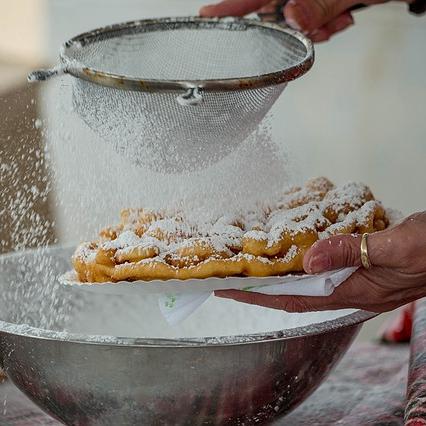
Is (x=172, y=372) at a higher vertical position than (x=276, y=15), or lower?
lower

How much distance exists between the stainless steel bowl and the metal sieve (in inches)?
13.3

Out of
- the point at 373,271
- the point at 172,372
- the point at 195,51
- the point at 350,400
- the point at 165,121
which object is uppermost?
the point at 195,51

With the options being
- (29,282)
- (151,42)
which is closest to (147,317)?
(29,282)

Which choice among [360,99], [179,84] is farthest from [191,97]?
[360,99]

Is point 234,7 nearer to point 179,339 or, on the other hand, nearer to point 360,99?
point 179,339

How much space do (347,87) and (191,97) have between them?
366cm

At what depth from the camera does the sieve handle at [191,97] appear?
1.39 metres

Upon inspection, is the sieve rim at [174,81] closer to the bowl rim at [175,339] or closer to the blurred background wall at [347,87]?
the bowl rim at [175,339]

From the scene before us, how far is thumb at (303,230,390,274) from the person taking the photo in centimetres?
124

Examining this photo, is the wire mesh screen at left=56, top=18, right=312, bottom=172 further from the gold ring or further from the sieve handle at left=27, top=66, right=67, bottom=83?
the gold ring

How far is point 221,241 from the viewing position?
1.35 metres

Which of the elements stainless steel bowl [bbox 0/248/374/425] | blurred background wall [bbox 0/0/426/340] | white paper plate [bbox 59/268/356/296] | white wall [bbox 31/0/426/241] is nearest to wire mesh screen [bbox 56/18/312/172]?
white paper plate [bbox 59/268/356/296]

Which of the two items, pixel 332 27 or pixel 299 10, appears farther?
pixel 332 27

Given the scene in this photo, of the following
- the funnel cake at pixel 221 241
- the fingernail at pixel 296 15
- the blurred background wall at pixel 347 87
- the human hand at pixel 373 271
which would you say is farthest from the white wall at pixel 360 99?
the human hand at pixel 373 271
